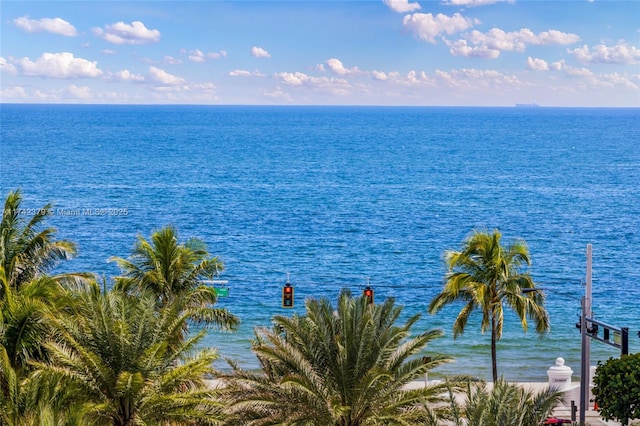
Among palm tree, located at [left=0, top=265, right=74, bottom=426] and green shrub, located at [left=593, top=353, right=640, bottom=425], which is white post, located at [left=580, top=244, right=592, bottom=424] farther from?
palm tree, located at [left=0, top=265, right=74, bottom=426]

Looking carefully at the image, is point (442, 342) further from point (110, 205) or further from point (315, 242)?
point (110, 205)

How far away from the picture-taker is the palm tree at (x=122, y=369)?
21719 millimetres

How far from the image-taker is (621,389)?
Answer: 84.4 feet

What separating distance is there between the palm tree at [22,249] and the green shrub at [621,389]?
16.2 metres

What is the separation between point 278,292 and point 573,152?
12556cm

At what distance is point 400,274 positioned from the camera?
232ft

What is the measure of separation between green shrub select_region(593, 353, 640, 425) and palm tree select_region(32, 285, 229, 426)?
1092 centimetres

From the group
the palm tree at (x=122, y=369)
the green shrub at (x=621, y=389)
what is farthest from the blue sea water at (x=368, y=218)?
the palm tree at (x=122, y=369)

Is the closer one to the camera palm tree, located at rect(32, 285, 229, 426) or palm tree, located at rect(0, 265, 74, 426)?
palm tree, located at rect(32, 285, 229, 426)

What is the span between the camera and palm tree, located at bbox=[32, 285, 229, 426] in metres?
21.7

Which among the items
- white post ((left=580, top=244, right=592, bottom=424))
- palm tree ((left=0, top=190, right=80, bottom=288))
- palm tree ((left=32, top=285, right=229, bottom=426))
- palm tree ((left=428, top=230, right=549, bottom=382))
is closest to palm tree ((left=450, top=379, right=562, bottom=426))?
palm tree ((left=32, top=285, right=229, bottom=426))

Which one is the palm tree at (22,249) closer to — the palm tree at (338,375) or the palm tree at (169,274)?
the palm tree at (169,274)

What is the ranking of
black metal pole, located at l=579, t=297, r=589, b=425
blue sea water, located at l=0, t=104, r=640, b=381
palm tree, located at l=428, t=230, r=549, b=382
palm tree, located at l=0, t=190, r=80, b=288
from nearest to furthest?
palm tree, located at l=0, t=190, r=80, b=288, black metal pole, located at l=579, t=297, r=589, b=425, palm tree, located at l=428, t=230, r=549, b=382, blue sea water, located at l=0, t=104, r=640, b=381

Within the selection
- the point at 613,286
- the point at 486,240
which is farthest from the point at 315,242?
the point at 486,240
